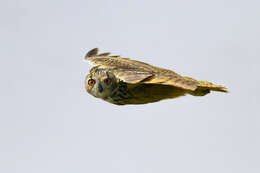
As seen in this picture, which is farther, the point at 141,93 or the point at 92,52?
the point at 92,52

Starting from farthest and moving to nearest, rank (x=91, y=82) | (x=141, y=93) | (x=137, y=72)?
(x=91, y=82) → (x=141, y=93) → (x=137, y=72)

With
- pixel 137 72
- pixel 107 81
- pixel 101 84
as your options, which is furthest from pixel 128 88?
pixel 137 72

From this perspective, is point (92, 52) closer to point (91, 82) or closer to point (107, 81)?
point (91, 82)

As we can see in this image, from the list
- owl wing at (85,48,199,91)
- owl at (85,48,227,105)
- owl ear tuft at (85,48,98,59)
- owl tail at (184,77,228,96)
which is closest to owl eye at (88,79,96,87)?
owl at (85,48,227,105)

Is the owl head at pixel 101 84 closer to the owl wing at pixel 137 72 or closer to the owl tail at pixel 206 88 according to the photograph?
the owl wing at pixel 137 72

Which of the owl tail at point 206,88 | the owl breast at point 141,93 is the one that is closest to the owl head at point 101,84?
the owl breast at point 141,93

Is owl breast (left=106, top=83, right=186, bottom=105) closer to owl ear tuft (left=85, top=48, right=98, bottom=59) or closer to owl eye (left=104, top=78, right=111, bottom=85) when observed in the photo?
owl eye (left=104, top=78, right=111, bottom=85)
